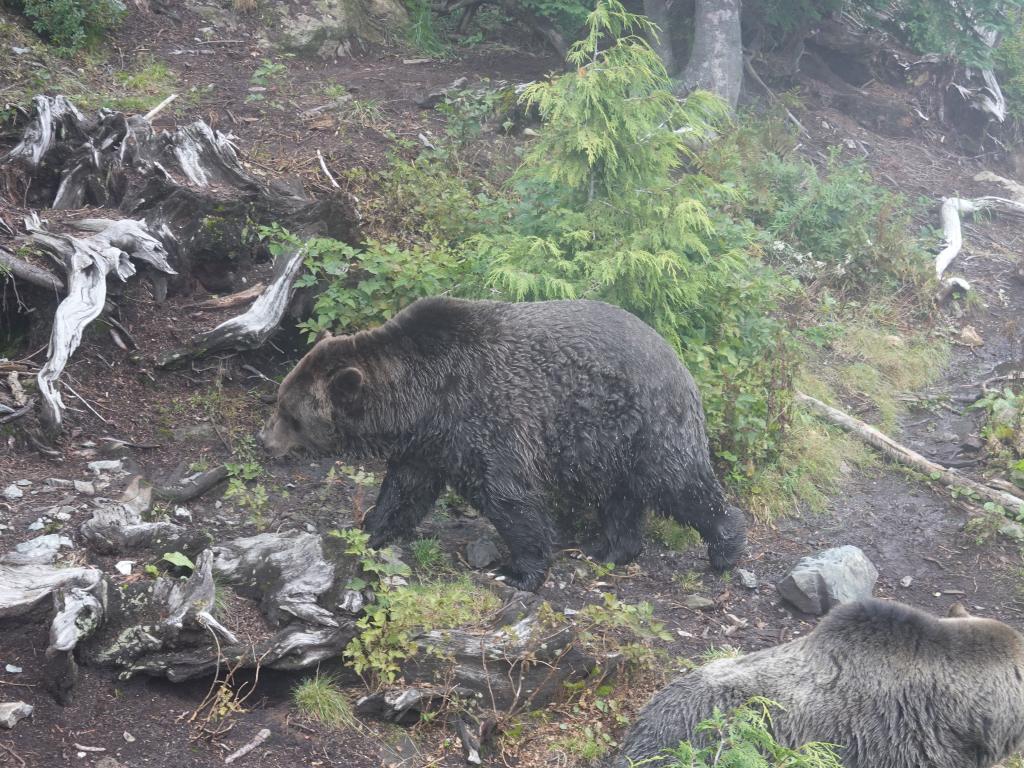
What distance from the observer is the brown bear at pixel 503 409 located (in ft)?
21.4

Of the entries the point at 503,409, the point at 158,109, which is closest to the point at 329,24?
the point at 158,109

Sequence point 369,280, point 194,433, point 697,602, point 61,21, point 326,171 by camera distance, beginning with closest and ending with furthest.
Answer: point 697,602 → point 194,433 → point 369,280 → point 326,171 → point 61,21

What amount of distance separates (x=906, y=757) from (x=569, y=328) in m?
3.29

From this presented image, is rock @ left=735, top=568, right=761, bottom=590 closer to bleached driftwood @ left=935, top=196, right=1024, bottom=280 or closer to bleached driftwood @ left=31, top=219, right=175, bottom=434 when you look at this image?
bleached driftwood @ left=31, top=219, right=175, bottom=434

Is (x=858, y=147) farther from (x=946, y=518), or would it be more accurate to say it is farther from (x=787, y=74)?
(x=946, y=518)

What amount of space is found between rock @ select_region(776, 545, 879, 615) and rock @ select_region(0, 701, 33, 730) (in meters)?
4.88

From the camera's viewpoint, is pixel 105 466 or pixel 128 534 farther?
pixel 105 466

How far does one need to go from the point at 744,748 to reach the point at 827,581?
3.23 metres

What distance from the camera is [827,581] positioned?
6.90 m

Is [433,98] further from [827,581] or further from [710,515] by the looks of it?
[827,581]

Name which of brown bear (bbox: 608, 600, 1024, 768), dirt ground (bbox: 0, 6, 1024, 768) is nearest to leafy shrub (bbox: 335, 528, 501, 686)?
dirt ground (bbox: 0, 6, 1024, 768)

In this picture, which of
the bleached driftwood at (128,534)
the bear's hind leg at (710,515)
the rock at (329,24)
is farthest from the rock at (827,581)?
the rock at (329,24)

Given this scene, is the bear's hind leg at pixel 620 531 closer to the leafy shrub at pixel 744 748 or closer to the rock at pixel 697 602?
the rock at pixel 697 602

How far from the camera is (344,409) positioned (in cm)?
665
